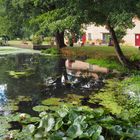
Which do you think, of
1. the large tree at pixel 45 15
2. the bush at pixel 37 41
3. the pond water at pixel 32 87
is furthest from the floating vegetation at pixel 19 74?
the bush at pixel 37 41

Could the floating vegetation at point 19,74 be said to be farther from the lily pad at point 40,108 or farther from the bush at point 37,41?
the bush at point 37,41

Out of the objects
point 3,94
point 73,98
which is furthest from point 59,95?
point 3,94

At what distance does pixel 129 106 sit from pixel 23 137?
5381mm

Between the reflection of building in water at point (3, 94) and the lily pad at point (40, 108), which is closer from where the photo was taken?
the lily pad at point (40, 108)

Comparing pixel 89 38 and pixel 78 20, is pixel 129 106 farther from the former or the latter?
pixel 89 38

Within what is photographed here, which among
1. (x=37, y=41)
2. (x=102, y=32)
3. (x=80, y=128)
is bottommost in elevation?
(x=80, y=128)

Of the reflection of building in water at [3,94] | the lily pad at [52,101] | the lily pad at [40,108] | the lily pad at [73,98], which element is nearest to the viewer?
the lily pad at [40,108]

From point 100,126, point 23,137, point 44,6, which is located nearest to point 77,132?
point 100,126

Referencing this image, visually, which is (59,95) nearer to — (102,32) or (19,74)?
(19,74)

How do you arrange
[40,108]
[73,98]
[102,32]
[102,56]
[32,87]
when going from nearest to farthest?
[40,108]
[73,98]
[32,87]
[102,56]
[102,32]

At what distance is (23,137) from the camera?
9688 millimetres

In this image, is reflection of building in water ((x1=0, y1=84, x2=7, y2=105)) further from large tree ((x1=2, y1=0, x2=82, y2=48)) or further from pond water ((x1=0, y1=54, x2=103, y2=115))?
large tree ((x1=2, y1=0, x2=82, y2=48))

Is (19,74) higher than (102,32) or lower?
lower

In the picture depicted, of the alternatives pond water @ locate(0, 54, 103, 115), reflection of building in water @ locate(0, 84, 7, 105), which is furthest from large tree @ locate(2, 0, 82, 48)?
reflection of building in water @ locate(0, 84, 7, 105)
